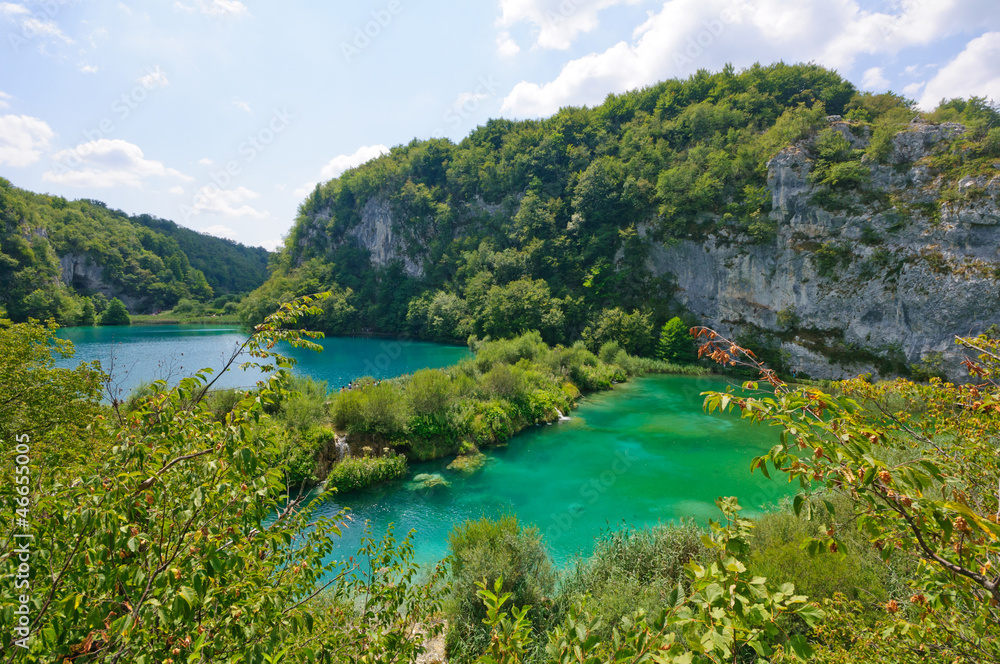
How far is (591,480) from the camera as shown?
16.3 m

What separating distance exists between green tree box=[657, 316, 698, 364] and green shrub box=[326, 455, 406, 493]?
2879 centimetres

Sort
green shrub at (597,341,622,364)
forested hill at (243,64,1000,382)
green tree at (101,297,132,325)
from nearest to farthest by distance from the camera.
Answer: forested hill at (243,64,1000,382) < green shrub at (597,341,622,364) < green tree at (101,297,132,325)

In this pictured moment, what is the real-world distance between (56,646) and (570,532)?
12.5m

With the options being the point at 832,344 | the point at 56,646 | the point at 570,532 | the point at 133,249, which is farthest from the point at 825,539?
the point at 133,249

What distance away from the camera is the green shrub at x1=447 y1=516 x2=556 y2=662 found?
730 cm

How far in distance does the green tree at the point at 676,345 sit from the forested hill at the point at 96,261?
55.5 m

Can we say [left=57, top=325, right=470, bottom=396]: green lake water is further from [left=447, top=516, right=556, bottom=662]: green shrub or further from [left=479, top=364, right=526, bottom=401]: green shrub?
[left=447, top=516, right=556, bottom=662]: green shrub

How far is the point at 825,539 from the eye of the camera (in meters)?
2.03

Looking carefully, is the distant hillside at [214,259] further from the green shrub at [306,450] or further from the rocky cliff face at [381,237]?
the green shrub at [306,450]

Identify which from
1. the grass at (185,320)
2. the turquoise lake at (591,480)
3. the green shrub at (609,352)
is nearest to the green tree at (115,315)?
the grass at (185,320)

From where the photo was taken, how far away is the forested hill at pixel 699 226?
99.4ft

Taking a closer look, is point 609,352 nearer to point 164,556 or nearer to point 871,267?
point 871,267

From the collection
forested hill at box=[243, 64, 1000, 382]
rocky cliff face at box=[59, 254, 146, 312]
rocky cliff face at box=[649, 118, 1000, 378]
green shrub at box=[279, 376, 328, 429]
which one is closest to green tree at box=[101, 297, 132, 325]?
rocky cliff face at box=[59, 254, 146, 312]

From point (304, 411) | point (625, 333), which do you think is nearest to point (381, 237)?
point (625, 333)
